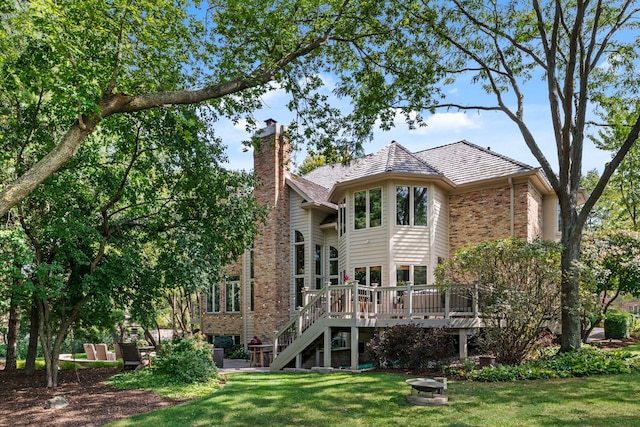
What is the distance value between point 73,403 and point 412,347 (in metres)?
7.41

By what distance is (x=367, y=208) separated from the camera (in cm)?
1706

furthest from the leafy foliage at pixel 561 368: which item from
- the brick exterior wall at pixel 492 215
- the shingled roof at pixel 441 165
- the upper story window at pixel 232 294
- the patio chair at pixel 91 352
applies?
the patio chair at pixel 91 352

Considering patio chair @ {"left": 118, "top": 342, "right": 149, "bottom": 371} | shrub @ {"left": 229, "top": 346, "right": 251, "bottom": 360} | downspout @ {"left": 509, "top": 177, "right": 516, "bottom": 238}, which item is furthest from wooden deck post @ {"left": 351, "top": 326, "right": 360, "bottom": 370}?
shrub @ {"left": 229, "top": 346, "right": 251, "bottom": 360}

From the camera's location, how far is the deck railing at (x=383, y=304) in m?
12.8

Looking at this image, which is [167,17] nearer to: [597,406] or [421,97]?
[421,97]

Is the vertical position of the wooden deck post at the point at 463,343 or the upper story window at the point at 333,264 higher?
the upper story window at the point at 333,264

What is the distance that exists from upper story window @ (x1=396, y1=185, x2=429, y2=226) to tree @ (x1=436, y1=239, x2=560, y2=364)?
5312 mm

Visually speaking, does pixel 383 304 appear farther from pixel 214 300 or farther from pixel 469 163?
pixel 214 300

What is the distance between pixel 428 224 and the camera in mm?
16641

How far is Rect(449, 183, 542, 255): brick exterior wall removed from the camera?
16156mm

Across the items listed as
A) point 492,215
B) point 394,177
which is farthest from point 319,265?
point 492,215

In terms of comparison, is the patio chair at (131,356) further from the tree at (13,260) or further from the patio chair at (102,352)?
the patio chair at (102,352)

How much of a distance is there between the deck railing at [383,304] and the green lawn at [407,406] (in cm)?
317

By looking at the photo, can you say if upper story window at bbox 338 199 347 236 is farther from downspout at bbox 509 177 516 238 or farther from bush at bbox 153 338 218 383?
bush at bbox 153 338 218 383
